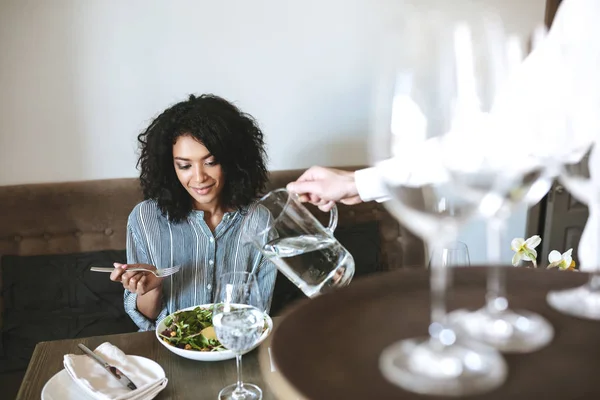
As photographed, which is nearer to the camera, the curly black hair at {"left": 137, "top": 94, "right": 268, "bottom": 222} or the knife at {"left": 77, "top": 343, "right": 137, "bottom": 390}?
the knife at {"left": 77, "top": 343, "right": 137, "bottom": 390}

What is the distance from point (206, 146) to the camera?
6.07ft

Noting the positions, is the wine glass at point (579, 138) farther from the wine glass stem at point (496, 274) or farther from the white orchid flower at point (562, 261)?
the white orchid flower at point (562, 261)

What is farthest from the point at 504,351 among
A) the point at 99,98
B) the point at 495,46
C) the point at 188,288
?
the point at 99,98

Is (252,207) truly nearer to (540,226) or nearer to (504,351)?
(504,351)

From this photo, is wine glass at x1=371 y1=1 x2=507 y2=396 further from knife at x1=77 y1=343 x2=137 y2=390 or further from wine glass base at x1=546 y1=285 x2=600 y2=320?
knife at x1=77 y1=343 x2=137 y2=390

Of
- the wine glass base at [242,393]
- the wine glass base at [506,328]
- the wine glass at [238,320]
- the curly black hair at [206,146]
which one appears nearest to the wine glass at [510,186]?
the wine glass base at [506,328]

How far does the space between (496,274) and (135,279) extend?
1277mm

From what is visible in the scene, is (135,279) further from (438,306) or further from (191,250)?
(438,306)

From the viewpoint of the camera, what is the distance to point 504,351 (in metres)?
0.46

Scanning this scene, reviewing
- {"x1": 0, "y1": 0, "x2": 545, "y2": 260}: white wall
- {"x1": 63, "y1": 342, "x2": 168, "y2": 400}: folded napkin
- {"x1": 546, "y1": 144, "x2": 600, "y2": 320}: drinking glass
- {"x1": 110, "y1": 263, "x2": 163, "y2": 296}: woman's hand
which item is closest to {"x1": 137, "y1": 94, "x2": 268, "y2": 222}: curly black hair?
{"x1": 110, "y1": 263, "x2": 163, "y2": 296}: woman's hand

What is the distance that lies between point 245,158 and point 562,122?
145 centimetres

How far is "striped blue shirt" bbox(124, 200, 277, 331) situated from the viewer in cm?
192

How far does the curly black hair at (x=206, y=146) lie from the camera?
1864 mm

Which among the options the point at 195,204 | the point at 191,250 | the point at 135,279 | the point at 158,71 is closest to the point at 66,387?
the point at 135,279
